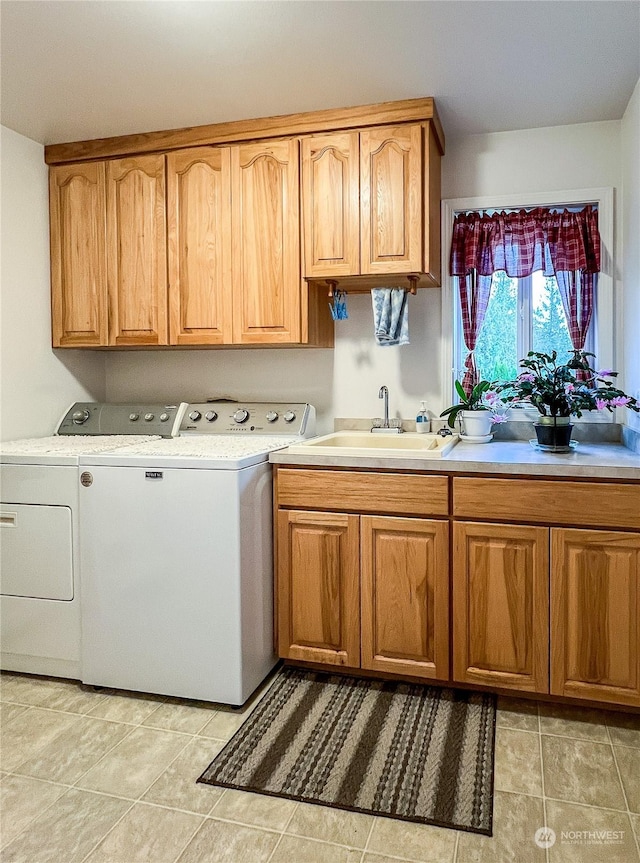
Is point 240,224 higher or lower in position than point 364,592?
higher

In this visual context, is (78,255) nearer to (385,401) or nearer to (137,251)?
(137,251)

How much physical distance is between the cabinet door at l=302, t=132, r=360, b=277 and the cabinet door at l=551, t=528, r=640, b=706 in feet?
4.58

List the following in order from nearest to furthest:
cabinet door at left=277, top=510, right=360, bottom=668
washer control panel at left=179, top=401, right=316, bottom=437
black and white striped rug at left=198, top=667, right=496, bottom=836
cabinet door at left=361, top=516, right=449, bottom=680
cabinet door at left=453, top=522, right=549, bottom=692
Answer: black and white striped rug at left=198, top=667, right=496, bottom=836 < cabinet door at left=453, top=522, right=549, bottom=692 < cabinet door at left=361, top=516, right=449, bottom=680 < cabinet door at left=277, top=510, right=360, bottom=668 < washer control panel at left=179, top=401, right=316, bottom=437

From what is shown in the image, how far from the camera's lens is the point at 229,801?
71.8 inches

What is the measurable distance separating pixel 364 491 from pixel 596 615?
35.3 inches

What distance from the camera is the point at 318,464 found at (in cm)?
247

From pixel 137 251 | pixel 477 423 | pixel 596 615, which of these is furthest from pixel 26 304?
pixel 596 615

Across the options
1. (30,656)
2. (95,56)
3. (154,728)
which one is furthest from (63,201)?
(154,728)

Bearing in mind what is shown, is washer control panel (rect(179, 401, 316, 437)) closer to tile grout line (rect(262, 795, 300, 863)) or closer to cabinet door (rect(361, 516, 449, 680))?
cabinet door (rect(361, 516, 449, 680))

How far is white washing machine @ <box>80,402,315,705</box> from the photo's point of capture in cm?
230

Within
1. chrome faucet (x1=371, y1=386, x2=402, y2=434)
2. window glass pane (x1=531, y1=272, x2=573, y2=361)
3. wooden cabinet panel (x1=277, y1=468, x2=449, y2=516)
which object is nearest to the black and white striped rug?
wooden cabinet panel (x1=277, y1=468, x2=449, y2=516)

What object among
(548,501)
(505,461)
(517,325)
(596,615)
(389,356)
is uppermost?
(517,325)

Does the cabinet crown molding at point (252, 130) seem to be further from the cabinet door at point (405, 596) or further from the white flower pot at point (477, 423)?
the cabinet door at point (405, 596)

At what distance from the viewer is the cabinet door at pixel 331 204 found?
2.70 meters
